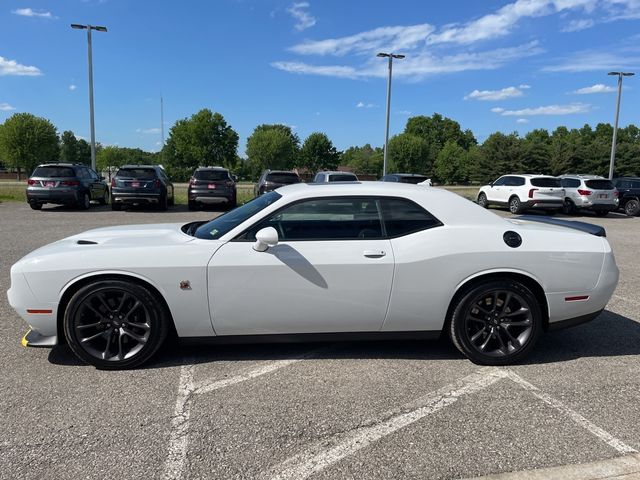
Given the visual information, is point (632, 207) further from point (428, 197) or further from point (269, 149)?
point (269, 149)

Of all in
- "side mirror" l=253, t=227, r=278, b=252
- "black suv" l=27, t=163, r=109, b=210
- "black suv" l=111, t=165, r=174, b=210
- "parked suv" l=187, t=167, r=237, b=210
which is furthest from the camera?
"parked suv" l=187, t=167, r=237, b=210

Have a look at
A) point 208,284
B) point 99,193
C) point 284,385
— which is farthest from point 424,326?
point 99,193

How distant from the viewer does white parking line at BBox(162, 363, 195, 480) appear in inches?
101

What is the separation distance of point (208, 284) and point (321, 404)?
121 centimetres

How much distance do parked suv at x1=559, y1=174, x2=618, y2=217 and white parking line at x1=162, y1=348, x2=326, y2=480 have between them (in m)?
18.7

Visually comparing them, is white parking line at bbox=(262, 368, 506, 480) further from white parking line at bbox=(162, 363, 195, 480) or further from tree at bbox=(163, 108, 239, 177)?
tree at bbox=(163, 108, 239, 177)

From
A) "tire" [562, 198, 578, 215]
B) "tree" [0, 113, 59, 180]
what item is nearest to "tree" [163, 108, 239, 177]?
"tree" [0, 113, 59, 180]

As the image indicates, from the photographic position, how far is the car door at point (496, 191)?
21.1 meters

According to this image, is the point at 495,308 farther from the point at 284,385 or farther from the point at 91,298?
the point at 91,298

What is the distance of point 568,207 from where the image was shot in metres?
20.4

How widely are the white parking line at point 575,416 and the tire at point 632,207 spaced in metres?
21.2

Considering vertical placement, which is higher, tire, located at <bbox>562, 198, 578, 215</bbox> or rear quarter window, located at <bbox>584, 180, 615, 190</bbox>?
rear quarter window, located at <bbox>584, 180, 615, 190</bbox>

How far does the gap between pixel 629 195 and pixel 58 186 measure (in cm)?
2280

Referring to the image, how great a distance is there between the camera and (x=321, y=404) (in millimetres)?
3297
